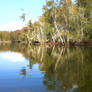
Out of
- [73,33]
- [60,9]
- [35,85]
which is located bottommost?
[35,85]

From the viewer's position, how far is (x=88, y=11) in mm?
47812

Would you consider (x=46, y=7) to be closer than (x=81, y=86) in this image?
No

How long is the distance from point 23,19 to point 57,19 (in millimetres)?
15966

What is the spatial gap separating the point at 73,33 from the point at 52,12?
28.0ft

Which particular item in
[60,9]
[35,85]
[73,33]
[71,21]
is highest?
[60,9]

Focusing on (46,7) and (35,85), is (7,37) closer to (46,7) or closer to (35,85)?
(46,7)

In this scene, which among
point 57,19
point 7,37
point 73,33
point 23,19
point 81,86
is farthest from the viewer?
point 7,37

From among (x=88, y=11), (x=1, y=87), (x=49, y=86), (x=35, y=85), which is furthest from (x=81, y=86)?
(x=88, y=11)

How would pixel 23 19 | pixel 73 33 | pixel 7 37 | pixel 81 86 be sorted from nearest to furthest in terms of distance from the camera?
pixel 81 86 < pixel 73 33 < pixel 23 19 < pixel 7 37

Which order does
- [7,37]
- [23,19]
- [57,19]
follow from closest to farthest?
[57,19], [23,19], [7,37]

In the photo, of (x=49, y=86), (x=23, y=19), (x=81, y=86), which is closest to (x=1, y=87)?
(x=49, y=86)

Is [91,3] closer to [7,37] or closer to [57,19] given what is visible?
[57,19]

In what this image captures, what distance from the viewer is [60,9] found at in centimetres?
4766

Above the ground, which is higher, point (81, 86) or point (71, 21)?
point (71, 21)
